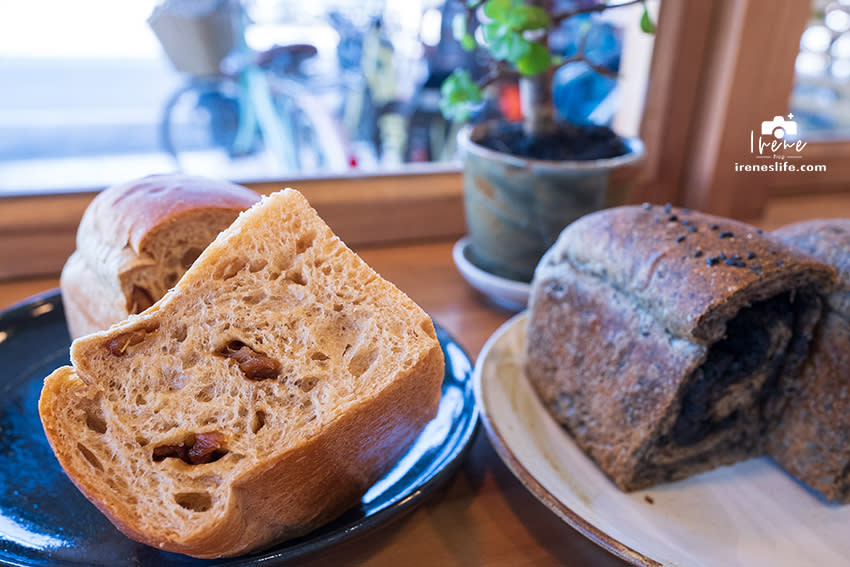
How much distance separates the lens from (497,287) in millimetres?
1318

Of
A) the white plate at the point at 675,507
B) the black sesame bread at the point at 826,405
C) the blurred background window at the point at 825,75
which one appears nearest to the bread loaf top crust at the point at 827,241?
the black sesame bread at the point at 826,405

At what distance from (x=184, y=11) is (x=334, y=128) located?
0.54 m

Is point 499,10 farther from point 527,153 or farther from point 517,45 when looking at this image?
point 527,153

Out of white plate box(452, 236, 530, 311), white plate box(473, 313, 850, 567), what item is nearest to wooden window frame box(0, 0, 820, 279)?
white plate box(452, 236, 530, 311)

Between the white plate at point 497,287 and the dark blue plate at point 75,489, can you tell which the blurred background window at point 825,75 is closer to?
the white plate at point 497,287

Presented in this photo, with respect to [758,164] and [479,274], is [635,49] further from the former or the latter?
[479,274]

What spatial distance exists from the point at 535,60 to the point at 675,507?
0.88 m

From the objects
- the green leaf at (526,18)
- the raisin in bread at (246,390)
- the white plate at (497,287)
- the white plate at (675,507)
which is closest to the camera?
the raisin in bread at (246,390)

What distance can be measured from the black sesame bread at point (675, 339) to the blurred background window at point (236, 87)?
86cm

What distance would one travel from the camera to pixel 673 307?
32.7 inches

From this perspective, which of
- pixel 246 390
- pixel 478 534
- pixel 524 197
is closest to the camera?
pixel 246 390

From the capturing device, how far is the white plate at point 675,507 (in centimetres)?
75

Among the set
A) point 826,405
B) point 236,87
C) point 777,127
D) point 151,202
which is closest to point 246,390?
point 151,202

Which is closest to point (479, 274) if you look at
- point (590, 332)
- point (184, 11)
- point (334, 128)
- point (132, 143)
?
point (590, 332)
